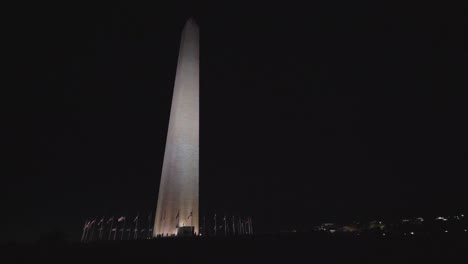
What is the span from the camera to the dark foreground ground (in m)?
11.5

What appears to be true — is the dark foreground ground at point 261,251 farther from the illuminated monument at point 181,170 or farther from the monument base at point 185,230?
the illuminated monument at point 181,170

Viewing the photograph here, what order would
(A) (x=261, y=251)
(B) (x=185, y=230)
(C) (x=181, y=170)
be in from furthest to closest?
(C) (x=181, y=170) < (B) (x=185, y=230) < (A) (x=261, y=251)

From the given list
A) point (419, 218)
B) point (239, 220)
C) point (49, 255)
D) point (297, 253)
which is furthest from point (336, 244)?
point (419, 218)

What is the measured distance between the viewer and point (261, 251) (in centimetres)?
1278

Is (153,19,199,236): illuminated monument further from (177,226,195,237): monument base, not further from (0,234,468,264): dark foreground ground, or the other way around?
(0,234,468,264): dark foreground ground

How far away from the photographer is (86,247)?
40.9ft

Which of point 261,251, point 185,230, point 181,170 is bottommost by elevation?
point 261,251

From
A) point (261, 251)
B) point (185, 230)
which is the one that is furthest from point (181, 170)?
point (261, 251)

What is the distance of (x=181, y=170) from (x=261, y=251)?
1268 cm

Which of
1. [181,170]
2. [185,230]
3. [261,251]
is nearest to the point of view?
[261,251]

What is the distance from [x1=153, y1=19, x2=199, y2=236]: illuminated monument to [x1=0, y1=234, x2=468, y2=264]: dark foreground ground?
9791mm

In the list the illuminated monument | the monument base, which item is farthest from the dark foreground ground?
the illuminated monument

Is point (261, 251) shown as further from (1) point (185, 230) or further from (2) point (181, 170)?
(2) point (181, 170)

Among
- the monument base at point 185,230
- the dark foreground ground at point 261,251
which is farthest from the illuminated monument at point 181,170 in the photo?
the dark foreground ground at point 261,251
